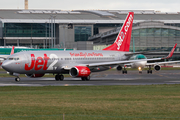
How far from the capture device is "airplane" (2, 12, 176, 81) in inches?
1603

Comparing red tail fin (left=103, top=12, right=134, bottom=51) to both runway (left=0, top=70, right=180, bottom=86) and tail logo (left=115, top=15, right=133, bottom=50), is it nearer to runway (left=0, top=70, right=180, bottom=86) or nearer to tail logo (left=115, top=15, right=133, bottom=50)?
tail logo (left=115, top=15, right=133, bottom=50)

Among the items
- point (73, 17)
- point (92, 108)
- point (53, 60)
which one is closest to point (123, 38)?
point (53, 60)

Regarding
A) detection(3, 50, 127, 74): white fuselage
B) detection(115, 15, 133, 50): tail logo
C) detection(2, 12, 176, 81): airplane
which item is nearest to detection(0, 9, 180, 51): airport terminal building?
detection(115, 15, 133, 50): tail logo

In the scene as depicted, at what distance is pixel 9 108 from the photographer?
1750cm

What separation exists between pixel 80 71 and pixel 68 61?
3370 millimetres

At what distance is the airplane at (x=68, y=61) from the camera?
134 ft

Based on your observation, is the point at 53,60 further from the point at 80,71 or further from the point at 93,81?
the point at 93,81

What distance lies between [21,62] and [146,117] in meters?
27.6

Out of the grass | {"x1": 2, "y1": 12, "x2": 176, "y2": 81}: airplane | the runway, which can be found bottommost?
the runway

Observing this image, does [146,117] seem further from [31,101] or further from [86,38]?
[86,38]

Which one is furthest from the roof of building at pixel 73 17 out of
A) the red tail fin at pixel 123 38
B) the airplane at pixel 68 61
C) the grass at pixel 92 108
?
the grass at pixel 92 108

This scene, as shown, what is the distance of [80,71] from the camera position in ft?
138

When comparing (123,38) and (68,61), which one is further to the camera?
(123,38)

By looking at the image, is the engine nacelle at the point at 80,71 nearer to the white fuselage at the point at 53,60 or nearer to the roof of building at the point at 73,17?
the white fuselage at the point at 53,60
